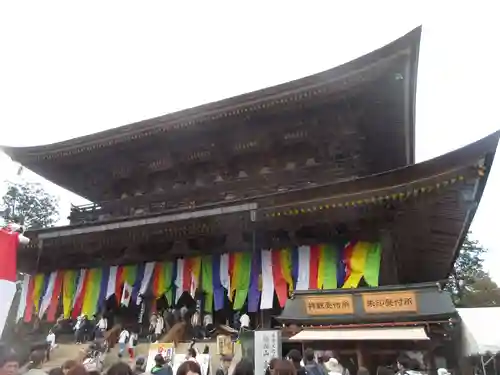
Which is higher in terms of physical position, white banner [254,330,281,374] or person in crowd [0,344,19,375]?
white banner [254,330,281,374]

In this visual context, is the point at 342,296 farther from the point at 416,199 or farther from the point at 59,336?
the point at 59,336

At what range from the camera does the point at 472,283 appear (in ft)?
115

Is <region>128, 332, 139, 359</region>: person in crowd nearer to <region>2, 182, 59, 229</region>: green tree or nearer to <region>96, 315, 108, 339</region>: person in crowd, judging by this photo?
<region>96, 315, 108, 339</region>: person in crowd

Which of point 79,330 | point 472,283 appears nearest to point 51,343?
point 79,330

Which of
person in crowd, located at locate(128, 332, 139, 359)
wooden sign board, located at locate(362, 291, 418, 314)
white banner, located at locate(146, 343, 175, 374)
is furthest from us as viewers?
person in crowd, located at locate(128, 332, 139, 359)

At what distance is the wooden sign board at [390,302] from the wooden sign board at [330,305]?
330 millimetres

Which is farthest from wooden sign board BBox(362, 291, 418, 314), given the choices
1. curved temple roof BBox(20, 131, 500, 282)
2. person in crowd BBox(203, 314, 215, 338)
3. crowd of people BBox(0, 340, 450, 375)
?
person in crowd BBox(203, 314, 215, 338)

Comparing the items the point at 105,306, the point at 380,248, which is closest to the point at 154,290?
the point at 105,306

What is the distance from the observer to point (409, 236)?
12.4 meters

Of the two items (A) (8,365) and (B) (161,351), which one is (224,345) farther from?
(A) (8,365)

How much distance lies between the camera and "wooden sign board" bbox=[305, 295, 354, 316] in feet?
29.3

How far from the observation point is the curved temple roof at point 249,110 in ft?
37.6

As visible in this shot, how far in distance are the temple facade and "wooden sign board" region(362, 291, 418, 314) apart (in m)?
0.04

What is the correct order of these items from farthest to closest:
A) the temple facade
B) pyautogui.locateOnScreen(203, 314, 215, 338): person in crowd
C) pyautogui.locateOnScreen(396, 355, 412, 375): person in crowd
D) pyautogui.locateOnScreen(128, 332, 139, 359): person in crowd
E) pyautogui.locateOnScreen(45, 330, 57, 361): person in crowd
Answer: pyautogui.locateOnScreen(203, 314, 215, 338): person in crowd, pyautogui.locateOnScreen(45, 330, 57, 361): person in crowd, pyautogui.locateOnScreen(128, 332, 139, 359): person in crowd, the temple facade, pyautogui.locateOnScreen(396, 355, 412, 375): person in crowd
